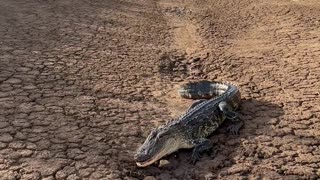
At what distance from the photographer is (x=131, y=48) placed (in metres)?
8.55

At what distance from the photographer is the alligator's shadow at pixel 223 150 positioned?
177 inches

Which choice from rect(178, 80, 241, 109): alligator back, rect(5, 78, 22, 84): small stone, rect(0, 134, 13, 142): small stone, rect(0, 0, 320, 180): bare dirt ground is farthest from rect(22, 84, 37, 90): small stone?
rect(178, 80, 241, 109): alligator back

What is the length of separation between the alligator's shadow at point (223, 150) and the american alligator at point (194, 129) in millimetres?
78

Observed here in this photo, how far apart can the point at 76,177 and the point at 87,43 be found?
4.64 metres

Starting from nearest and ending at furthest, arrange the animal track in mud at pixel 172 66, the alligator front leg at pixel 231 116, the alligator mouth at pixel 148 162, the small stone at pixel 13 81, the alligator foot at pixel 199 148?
the alligator mouth at pixel 148 162 < the alligator foot at pixel 199 148 < the alligator front leg at pixel 231 116 < the small stone at pixel 13 81 < the animal track in mud at pixel 172 66

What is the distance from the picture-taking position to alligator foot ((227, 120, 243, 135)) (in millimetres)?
5195

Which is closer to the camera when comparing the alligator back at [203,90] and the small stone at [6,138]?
the small stone at [6,138]

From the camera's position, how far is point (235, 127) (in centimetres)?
527

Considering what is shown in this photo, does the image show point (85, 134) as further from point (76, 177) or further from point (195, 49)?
point (195, 49)

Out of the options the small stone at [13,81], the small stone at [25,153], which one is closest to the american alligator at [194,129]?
the small stone at [25,153]

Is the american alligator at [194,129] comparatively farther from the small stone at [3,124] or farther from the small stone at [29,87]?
the small stone at [29,87]

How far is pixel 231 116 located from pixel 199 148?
82 cm

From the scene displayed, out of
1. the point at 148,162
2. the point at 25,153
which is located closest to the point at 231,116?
the point at 148,162

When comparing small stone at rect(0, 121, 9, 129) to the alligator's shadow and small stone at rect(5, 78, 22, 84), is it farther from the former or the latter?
the alligator's shadow
